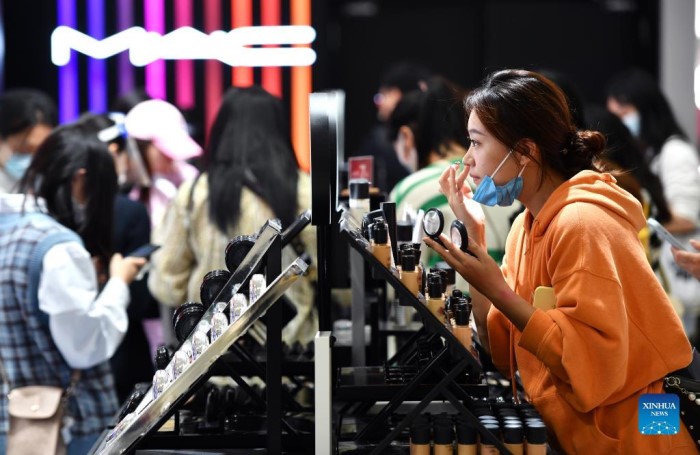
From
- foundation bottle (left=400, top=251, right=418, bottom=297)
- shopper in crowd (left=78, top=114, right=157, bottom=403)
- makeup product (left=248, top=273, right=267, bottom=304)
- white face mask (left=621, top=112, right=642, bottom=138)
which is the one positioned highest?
white face mask (left=621, top=112, right=642, bottom=138)

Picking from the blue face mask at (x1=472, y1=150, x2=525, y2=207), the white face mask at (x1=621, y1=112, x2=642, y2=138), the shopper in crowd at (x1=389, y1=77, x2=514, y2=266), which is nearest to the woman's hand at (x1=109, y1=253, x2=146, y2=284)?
the shopper in crowd at (x1=389, y1=77, x2=514, y2=266)

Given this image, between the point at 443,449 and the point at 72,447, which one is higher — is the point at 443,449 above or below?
above

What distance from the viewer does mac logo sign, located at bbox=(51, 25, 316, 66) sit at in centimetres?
692

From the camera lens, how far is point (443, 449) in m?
2.25

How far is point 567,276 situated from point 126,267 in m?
2.09

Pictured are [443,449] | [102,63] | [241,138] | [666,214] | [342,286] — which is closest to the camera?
[443,449]

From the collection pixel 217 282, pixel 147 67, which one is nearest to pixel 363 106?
pixel 147 67

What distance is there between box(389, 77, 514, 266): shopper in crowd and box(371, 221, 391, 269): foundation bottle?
4.39ft

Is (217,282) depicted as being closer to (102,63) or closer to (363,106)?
(102,63)

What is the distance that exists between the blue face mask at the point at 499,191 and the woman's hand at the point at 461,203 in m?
0.07

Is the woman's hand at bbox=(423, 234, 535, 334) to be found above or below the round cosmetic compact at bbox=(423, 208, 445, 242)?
below

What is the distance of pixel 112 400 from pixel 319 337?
1.67 meters

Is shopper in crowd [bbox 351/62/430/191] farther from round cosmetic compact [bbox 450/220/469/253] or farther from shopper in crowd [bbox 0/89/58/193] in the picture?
round cosmetic compact [bbox 450/220/469/253]

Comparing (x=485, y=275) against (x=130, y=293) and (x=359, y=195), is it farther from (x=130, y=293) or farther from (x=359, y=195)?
(x=130, y=293)
